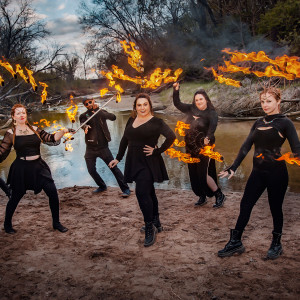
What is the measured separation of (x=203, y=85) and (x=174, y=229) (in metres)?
16.5

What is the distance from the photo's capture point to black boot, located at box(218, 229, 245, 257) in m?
3.49

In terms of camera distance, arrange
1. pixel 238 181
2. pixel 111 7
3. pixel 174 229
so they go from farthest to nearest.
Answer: pixel 111 7 < pixel 238 181 < pixel 174 229

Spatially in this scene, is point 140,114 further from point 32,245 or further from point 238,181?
point 238,181

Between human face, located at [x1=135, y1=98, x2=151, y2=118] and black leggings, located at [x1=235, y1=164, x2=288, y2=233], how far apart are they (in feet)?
5.05

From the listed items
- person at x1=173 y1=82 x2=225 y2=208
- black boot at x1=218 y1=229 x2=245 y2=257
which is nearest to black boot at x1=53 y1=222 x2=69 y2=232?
person at x1=173 y1=82 x2=225 y2=208

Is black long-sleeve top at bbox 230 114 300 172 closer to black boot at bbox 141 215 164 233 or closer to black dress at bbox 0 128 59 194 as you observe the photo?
black boot at bbox 141 215 164 233

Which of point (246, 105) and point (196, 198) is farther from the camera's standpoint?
point (246, 105)

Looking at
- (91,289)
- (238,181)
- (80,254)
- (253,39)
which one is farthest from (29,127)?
(253,39)

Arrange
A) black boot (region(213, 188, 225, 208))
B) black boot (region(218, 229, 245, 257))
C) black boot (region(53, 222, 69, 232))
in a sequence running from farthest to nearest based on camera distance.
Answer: black boot (region(213, 188, 225, 208)), black boot (region(53, 222, 69, 232)), black boot (region(218, 229, 245, 257))

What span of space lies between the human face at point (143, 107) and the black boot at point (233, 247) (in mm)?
1816

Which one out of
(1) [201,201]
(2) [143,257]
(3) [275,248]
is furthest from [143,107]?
(3) [275,248]

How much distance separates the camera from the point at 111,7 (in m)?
27.6

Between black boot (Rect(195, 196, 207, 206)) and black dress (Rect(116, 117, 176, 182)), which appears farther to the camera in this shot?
black boot (Rect(195, 196, 207, 206))

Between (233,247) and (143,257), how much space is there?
1062 millimetres
